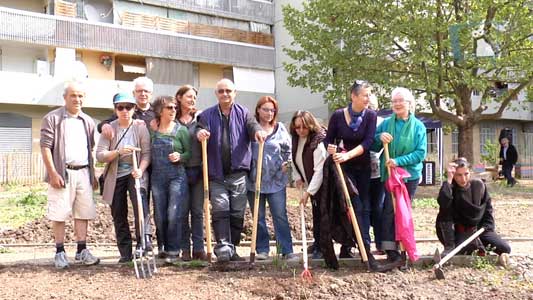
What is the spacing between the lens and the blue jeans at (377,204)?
5.76 meters

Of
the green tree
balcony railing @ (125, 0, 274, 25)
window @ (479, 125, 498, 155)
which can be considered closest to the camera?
the green tree

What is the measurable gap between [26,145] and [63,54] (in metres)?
4.24

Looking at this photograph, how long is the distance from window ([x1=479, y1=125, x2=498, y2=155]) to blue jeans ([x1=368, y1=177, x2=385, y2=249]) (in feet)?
92.8

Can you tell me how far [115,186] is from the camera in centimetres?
577

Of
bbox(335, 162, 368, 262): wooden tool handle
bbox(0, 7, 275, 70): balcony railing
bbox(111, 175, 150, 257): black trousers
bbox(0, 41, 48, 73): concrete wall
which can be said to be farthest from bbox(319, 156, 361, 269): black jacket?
bbox(0, 41, 48, 73): concrete wall

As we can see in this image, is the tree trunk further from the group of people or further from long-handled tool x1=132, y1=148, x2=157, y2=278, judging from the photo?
long-handled tool x1=132, y1=148, x2=157, y2=278

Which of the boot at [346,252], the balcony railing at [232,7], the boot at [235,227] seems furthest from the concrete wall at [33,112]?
the boot at [346,252]

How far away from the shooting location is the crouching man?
18.9 ft

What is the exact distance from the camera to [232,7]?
2816 cm

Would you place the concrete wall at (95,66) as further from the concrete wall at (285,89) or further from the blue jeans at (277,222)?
the blue jeans at (277,222)

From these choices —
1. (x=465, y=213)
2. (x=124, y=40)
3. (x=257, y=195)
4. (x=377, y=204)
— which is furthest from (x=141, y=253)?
(x=124, y=40)

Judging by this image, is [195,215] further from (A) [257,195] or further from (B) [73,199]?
(B) [73,199]

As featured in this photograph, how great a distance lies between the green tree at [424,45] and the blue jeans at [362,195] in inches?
398

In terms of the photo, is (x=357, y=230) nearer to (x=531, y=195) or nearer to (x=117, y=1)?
(x=531, y=195)
